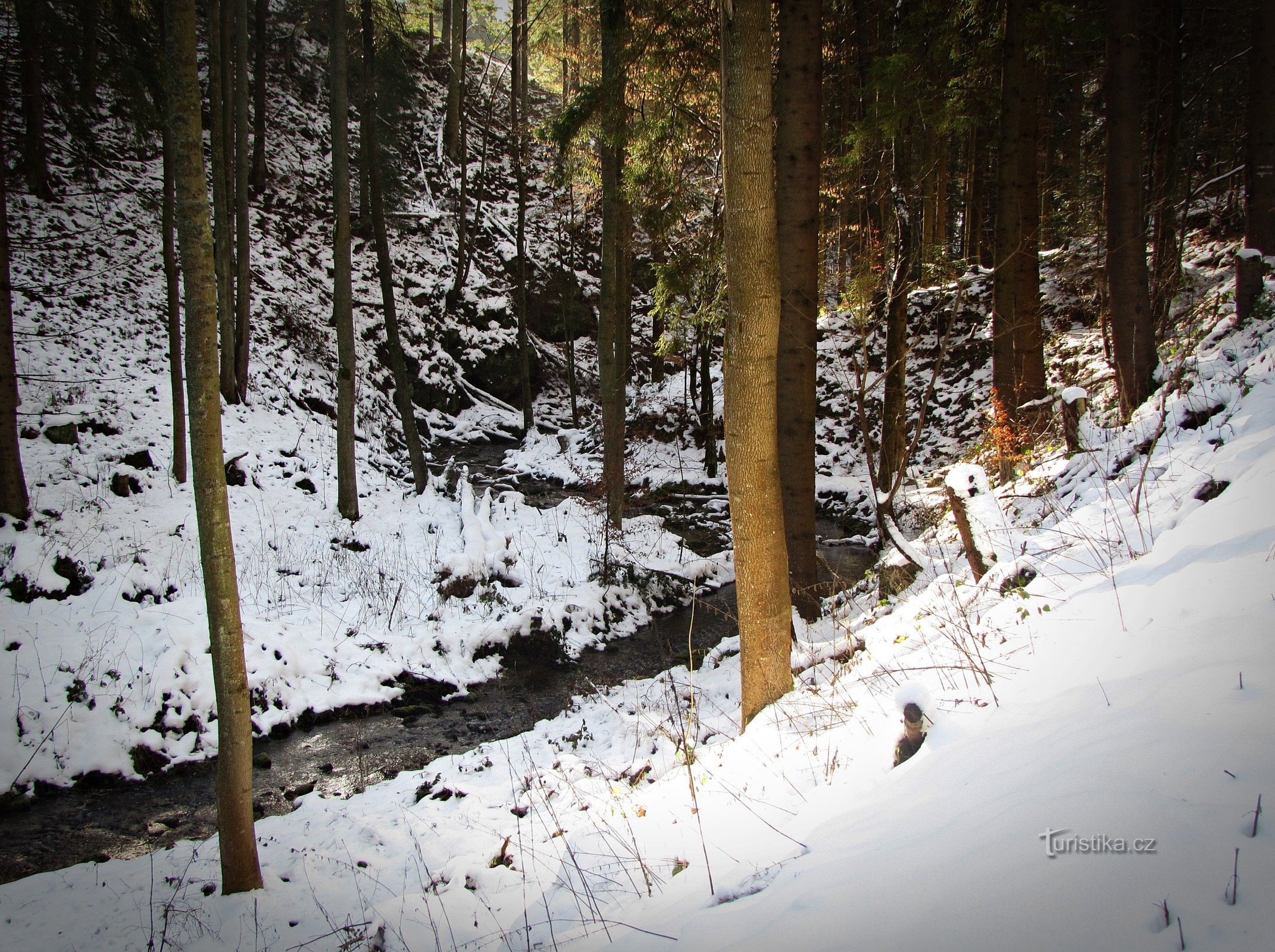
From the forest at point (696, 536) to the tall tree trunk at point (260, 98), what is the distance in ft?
1.67

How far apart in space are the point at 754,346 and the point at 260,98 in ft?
70.5

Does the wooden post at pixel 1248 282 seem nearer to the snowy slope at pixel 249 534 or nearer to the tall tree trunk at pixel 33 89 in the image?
the snowy slope at pixel 249 534

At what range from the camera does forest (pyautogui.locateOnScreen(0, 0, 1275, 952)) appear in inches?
93.4

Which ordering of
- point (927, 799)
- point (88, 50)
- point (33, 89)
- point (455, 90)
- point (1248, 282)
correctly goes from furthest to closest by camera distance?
point (455, 90) < point (33, 89) < point (88, 50) < point (1248, 282) < point (927, 799)

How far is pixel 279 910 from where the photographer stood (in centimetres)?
381

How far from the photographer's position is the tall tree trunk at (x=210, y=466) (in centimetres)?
347

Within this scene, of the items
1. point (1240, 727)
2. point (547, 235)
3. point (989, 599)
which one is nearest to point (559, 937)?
point (1240, 727)

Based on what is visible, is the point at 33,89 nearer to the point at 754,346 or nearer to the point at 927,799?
the point at 754,346

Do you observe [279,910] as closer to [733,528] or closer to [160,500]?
[733,528]

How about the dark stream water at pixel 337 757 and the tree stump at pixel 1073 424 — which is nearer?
→ the dark stream water at pixel 337 757

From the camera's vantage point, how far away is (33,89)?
40.1 feet

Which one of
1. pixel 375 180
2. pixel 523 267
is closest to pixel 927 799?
pixel 375 180
